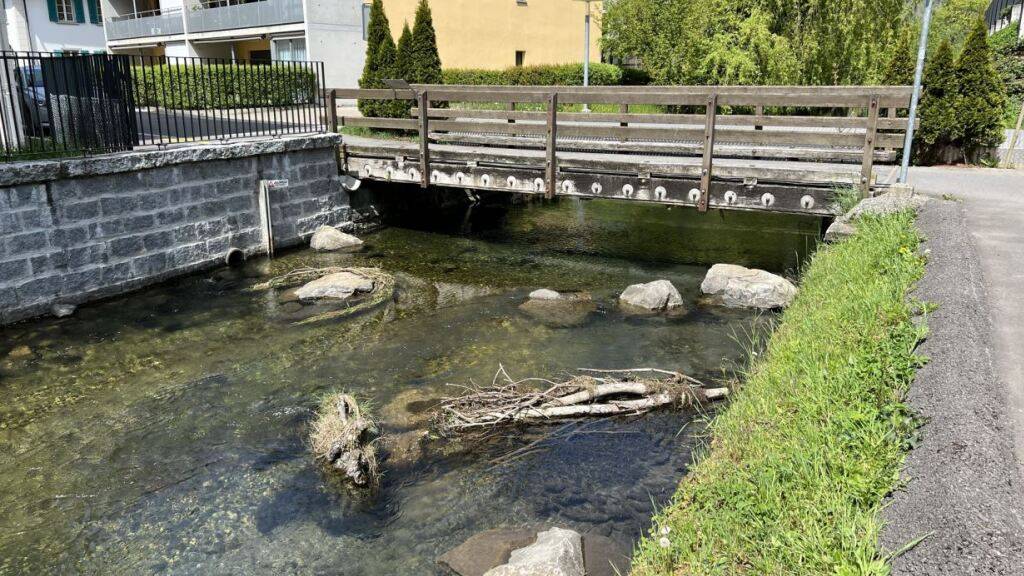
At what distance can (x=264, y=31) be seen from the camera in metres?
28.7

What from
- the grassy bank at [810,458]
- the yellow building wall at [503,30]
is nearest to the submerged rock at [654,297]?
the grassy bank at [810,458]

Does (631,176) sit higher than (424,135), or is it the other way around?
(424,135)

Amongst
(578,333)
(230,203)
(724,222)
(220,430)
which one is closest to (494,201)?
(724,222)

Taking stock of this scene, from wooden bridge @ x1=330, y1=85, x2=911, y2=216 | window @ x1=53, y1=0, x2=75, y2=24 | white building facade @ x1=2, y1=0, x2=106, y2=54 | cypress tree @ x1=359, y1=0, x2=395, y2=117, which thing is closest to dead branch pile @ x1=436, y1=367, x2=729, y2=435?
wooden bridge @ x1=330, y1=85, x2=911, y2=216

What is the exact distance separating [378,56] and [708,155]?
12258 mm

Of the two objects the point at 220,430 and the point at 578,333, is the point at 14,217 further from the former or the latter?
the point at 578,333

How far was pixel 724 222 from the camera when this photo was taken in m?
16.8

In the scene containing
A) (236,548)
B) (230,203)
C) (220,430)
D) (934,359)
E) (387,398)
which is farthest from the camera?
(230,203)

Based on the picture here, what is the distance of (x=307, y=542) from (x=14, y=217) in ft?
22.3

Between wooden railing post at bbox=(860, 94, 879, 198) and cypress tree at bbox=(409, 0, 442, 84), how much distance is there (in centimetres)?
→ 1285

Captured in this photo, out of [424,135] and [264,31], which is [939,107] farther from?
[264,31]

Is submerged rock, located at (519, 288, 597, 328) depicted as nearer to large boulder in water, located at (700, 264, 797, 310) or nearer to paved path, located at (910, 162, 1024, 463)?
large boulder in water, located at (700, 264, 797, 310)

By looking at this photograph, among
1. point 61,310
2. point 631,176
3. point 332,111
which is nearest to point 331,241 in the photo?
point 332,111

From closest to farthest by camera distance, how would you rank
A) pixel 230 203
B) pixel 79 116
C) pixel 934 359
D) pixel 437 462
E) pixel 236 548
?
pixel 934 359 → pixel 236 548 → pixel 437 462 → pixel 79 116 → pixel 230 203
